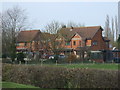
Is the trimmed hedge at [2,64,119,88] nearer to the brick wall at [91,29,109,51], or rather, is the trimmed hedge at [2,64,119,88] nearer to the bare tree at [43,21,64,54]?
the bare tree at [43,21,64,54]

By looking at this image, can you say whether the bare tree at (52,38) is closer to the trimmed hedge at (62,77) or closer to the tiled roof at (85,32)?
the tiled roof at (85,32)

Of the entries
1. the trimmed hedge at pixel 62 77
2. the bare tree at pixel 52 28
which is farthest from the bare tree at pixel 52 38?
the trimmed hedge at pixel 62 77

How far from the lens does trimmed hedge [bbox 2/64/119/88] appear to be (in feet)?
33.2

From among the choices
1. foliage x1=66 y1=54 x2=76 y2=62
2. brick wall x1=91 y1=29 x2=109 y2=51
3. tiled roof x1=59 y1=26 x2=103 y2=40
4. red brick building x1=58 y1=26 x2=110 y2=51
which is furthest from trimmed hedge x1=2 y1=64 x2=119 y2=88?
brick wall x1=91 y1=29 x2=109 y2=51

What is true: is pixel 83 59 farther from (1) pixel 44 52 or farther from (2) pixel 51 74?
(2) pixel 51 74

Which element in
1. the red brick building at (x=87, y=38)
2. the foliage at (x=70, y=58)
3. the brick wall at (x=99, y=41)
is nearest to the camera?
the foliage at (x=70, y=58)

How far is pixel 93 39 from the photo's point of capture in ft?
172

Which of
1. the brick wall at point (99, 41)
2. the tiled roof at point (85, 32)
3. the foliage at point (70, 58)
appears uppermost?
the tiled roof at point (85, 32)

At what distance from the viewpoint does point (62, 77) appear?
11805 millimetres

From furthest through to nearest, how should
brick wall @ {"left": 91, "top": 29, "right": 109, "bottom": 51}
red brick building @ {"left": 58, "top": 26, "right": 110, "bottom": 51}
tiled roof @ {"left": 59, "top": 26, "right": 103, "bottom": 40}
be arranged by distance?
1. tiled roof @ {"left": 59, "top": 26, "right": 103, "bottom": 40}
2. brick wall @ {"left": 91, "top": 29, "right": 109, "bottom": 51}
3. red brick building @ {"left": 58, "top": 26, "right": 110, "bottom": 51}

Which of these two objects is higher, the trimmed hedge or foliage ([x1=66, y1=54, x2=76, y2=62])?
the trimmed hedge

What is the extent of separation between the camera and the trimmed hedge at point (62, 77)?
10133 millimetres

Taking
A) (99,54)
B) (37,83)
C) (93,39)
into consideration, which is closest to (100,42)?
(93,39)

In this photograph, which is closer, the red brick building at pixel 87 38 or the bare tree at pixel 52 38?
the bare tree at pixel 52 38
